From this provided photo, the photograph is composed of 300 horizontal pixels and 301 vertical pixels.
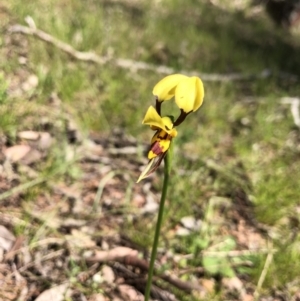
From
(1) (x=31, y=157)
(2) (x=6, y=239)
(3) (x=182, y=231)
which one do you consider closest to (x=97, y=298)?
(2) (x=6, y=239)

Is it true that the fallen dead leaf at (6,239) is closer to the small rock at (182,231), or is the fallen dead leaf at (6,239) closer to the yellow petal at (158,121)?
the small rock at (182,231)

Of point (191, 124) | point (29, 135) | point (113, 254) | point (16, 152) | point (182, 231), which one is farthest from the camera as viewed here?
point (191, 124)

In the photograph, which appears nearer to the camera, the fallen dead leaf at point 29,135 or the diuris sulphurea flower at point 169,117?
the diuris sulphurea flower at point 169,117

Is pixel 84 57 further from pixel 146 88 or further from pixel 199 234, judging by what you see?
pixel 199 234

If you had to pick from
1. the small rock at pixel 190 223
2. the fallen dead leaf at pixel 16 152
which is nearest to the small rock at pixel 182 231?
the small rock at pixel 190 223

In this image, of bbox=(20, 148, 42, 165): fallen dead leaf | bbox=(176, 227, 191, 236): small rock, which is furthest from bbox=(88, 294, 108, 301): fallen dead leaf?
bbox=(20, 148, 42, 165): fallen dead leaf

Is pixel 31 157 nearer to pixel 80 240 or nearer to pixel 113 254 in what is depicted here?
pixel 80 240
